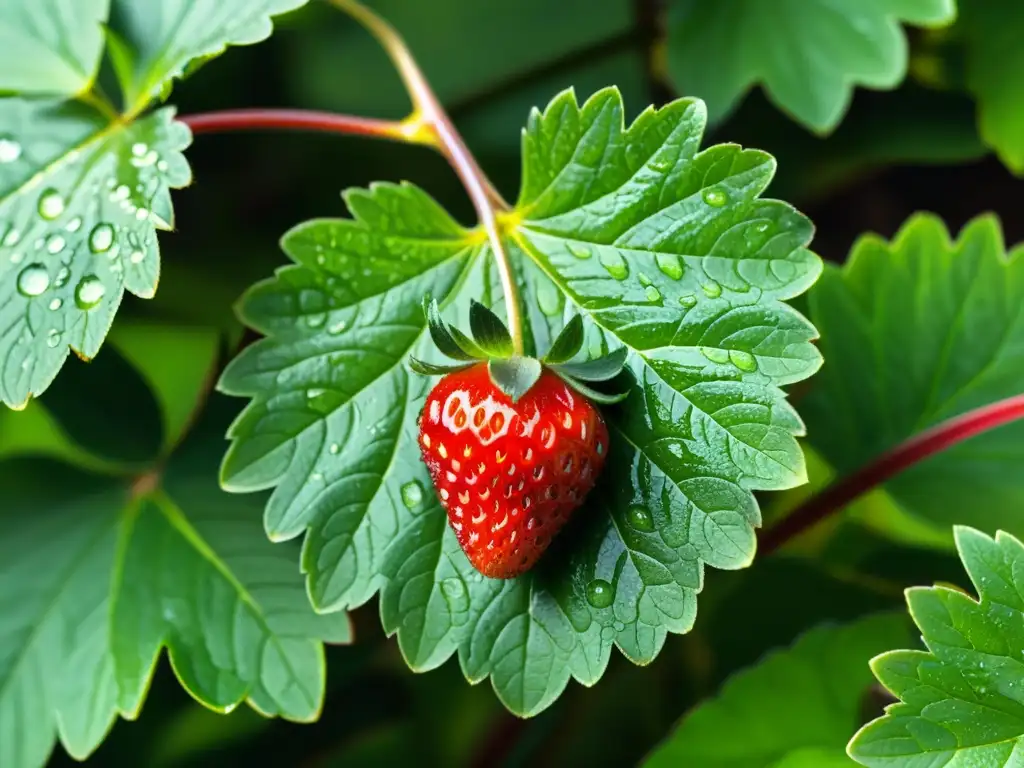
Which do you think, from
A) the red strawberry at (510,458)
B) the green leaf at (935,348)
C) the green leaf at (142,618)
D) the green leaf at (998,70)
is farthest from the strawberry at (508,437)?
the green leaf at (998,70)

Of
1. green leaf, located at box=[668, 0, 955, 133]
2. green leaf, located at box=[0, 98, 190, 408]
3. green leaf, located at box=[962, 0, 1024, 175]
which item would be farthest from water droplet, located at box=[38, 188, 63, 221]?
green leaf, located at box=[962, 0, 1024, 175]

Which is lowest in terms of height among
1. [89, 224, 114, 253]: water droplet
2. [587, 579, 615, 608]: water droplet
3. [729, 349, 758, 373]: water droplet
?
[587, 579, 615, 608]: water droplet

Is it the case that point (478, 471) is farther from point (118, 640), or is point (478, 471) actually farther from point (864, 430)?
point (864, 430)

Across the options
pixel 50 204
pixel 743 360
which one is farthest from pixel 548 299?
pixel 50 204

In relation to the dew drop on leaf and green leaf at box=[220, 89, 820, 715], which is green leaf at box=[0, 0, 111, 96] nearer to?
green leaf at box=[220, 89, 820, 715]

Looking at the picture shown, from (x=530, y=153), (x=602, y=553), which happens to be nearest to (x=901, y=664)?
(x=602, y=553)

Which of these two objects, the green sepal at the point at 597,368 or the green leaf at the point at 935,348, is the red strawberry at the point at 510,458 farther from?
the green leaf at the point at 935,348

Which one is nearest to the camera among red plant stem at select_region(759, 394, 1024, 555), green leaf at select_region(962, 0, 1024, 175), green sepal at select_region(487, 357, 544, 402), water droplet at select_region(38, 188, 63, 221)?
green sepal at select_region(487, 357, 544, 402)
